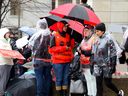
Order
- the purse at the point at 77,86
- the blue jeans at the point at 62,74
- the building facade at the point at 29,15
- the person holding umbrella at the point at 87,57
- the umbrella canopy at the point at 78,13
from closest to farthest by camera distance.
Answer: the blue jeans at the point at 62,74 → the person holding umbrella at the point at 87,57 → the purse at the point at 77,86 → the umbrella canopy at the point at 78,13 → the building facade at the point at 29,15

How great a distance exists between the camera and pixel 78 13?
1168 centimetres

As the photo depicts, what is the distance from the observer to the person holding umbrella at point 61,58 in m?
10.7

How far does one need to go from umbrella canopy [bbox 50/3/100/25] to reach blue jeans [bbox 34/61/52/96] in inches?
53.7

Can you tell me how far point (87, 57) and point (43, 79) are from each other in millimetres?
1150

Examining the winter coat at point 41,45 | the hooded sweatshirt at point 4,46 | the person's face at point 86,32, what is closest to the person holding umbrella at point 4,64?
the hooded sweatshirt at point 4,46

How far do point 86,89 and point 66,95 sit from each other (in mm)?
552

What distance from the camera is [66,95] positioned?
10.8m

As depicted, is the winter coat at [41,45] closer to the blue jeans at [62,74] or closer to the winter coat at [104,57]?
the blue jeans at [62,74]

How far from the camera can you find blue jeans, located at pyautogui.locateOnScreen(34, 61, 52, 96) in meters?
11.2

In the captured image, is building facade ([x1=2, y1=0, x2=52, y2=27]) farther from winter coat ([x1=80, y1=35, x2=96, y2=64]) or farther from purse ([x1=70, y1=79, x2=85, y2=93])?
winter coat ([x1=80, y1=35, x2=96, y2=64])

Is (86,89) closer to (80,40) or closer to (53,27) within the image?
(80,40)

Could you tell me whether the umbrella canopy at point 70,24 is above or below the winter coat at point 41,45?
above

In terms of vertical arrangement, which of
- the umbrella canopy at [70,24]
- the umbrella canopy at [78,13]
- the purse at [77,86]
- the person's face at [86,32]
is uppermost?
the umbrella canopy at [78,13]

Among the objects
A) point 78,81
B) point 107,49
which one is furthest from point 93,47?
point 78,81
